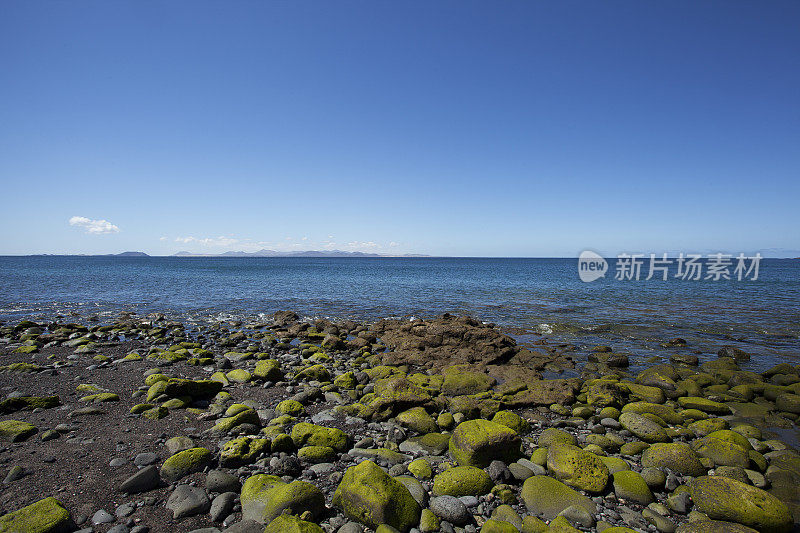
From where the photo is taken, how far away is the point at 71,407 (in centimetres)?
960

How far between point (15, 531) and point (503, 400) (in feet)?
34.0

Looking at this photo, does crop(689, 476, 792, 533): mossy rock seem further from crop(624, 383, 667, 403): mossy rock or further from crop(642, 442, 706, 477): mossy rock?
crop(624, 383, 667, 403): mossy rock

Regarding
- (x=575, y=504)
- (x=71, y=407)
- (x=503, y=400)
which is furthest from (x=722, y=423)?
(x=71, y=407)

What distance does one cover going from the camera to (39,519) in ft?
16.5

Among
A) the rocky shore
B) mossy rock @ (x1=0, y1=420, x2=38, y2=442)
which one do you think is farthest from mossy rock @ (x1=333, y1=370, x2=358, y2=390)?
mossy rock @ (x1=0, y1=420, x2=38, y2=442)

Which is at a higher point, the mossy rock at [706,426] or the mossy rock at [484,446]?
the mossy rock at [484,446]

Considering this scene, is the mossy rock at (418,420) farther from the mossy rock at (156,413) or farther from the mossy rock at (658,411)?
the mossy rock at (156,413)

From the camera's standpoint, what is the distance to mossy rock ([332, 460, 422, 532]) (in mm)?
5445

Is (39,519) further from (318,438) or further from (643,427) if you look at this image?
(643,427)

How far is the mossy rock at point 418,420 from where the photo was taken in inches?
348

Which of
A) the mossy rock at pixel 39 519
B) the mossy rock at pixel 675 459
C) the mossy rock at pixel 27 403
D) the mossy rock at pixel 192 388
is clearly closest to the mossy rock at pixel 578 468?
the mossy rock at pixel 675 459

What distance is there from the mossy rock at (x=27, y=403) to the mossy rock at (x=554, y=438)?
12.5 meters

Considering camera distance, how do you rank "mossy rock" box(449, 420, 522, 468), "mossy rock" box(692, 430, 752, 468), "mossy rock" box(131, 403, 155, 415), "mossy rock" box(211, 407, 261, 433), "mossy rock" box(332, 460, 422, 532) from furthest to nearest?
"mossy rock" box(131, 403, 155, 415) → "mossy rock" box(211, 407, 261, 433) → "mossy rock" box(692, 430, 752, 468) → "mossy rock" box(449, 420, 522, 468) → "mossy rock" box(332, 460, 422, 532)

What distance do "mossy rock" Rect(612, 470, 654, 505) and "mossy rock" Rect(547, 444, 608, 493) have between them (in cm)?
21
